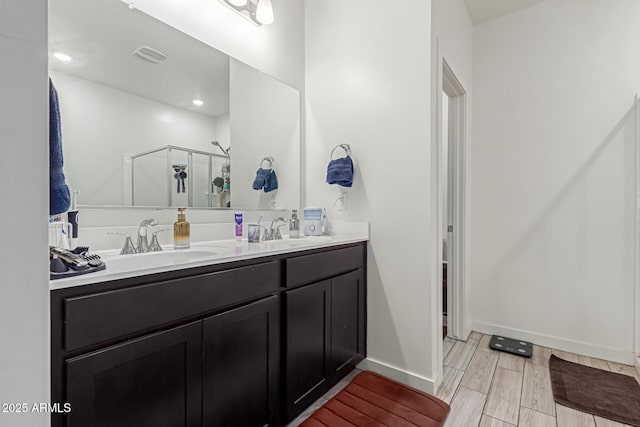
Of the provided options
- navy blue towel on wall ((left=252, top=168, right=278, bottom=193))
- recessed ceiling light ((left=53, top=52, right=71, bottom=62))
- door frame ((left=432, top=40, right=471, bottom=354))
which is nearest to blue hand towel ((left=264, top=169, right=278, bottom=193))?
navy blue towel on wall ((left=252, top=168, right=278, bottom=193))

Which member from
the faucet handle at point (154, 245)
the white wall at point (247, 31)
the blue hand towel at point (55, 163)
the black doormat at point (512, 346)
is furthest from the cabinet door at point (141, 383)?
the black doormat at point (512, 346)

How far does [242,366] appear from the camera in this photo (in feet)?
3.63

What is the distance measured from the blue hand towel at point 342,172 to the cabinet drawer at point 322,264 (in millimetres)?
439

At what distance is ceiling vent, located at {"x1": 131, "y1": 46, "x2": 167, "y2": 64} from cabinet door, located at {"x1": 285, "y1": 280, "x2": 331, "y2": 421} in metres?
1.33

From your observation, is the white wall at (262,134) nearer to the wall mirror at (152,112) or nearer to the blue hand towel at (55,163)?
the wall mirror at (152,112)

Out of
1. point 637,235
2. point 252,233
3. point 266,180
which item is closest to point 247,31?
point 266,180

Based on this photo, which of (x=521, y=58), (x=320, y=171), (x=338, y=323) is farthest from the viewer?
(x=521, y=58)

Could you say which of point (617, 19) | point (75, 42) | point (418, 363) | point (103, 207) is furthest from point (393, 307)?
point (617, 19)

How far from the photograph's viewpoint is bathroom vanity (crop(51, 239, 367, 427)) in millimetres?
735

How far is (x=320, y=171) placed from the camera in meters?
2.18

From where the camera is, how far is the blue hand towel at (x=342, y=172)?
191cm

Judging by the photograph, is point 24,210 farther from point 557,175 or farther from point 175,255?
point 557,175

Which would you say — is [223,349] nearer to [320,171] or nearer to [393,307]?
[393,307]

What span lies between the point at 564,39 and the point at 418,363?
2.60m
